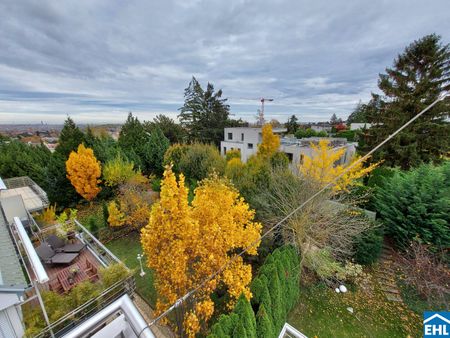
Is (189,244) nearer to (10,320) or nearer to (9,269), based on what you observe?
(10,320)

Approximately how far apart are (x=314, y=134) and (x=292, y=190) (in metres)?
41.8

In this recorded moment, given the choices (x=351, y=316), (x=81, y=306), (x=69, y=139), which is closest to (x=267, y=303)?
(x=351, y=316)

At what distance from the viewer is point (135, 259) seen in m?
11.3

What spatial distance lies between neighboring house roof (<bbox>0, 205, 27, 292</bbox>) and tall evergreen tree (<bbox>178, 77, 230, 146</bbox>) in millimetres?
31241

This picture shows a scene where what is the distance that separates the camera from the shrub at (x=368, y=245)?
9797 mm

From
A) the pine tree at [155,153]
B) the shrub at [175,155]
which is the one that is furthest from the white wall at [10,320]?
the pine tree at [155,153]

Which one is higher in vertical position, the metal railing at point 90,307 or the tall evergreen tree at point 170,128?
the tall evergreen tree at point 170,128

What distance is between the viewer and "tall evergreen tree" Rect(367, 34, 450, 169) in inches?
675

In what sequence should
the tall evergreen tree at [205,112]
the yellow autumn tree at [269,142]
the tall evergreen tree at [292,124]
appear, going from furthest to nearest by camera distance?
the tall evergreen tree at [292,124], the tall evergreen tree at [205,112], the yellow autumn tree at [269,142]

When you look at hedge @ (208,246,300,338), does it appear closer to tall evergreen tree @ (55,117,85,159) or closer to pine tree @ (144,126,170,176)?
pine tree @ (144,126,170,176)

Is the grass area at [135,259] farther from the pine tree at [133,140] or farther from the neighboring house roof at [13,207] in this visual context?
the pine tree at [133,140]

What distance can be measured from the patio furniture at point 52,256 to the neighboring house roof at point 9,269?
2977 mm

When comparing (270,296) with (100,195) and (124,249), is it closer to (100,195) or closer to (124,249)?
(124,249)

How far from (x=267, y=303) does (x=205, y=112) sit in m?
35.5
